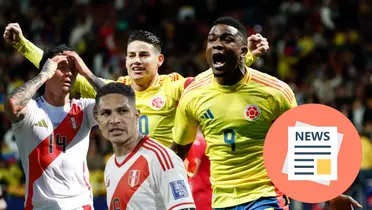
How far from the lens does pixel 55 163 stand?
22.0 feet

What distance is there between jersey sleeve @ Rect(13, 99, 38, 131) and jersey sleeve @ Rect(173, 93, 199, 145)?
1.15m

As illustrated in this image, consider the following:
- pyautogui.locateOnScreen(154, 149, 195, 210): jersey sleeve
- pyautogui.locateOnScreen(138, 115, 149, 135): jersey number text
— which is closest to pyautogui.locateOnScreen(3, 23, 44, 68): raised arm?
pyautogui.locateOnScreen(138, 115, 149, 135): jersey number text

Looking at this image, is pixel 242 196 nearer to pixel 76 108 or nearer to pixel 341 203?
pixel 341 203

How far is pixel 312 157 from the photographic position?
6.66 meters

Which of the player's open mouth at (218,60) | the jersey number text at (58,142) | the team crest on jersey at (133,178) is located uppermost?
the player's open mouth at (218,60)

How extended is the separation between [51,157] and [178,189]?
1765mm

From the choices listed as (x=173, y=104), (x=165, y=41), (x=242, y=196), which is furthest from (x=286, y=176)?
(x=165, y=41)

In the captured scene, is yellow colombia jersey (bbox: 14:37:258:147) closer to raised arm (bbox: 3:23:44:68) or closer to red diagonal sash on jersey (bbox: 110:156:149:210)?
raised arm (bbox: 3:23:44:68)

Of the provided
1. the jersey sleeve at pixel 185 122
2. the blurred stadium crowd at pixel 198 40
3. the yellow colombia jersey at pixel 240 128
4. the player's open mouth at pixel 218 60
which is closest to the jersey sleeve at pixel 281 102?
the yellow colombia jersey at pixel 240 128

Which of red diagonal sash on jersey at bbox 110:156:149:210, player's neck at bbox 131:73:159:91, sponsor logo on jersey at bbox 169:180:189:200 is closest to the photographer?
sponsor logo on jersey at bbox 169:180:189:200

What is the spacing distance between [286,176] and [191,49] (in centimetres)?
1115

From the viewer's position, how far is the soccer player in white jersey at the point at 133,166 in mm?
5289

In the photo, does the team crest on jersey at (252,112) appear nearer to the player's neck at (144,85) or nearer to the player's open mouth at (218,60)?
the player's open mouth at (218,60)

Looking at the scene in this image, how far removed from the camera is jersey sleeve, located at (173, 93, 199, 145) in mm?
6980
